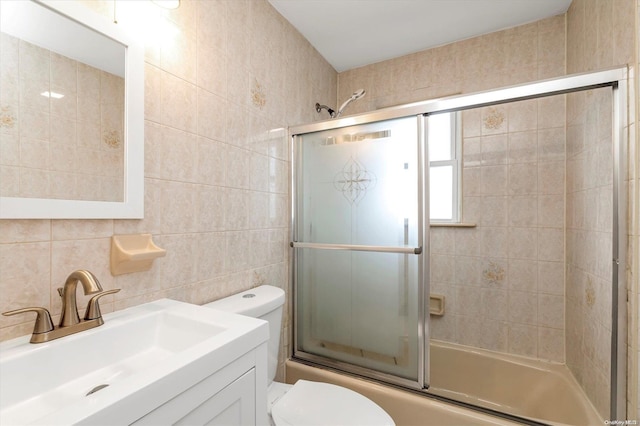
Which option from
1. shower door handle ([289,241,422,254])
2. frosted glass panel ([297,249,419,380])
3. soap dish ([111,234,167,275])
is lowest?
frosted glass panel ([297,249,419,380])

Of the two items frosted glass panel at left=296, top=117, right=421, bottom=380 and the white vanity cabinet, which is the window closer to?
frosted glass panel at left=296, top=117, right=421, bottom=380

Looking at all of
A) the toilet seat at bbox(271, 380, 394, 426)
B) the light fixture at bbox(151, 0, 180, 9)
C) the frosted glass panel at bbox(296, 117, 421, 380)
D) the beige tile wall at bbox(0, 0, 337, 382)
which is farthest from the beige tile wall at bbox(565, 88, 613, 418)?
the light fixture at bbox(151, 0, 180, 9)

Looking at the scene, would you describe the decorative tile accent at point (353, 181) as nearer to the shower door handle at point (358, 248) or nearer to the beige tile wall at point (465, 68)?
the shower door handle at point (358, 248)

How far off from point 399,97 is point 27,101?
211 centimetres

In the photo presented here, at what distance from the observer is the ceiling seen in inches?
66.6

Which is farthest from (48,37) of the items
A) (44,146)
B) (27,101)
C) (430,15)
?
(430,15)

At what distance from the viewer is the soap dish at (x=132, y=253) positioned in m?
0.95

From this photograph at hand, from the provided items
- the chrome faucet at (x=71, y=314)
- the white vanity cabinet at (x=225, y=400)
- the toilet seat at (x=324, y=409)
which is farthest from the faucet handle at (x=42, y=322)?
the toilet seat at (x=324, y=409)

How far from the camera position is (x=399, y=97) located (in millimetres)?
2283

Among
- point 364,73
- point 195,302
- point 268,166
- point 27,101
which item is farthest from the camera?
point 364,73

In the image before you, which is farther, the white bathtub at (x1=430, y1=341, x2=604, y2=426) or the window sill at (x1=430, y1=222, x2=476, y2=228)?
the window sill at (x1=430, y1=222, x2=476, y2=228)

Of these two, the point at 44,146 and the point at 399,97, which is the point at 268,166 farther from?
the point at 399,97

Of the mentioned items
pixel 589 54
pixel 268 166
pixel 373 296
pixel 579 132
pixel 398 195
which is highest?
pixel 589 54

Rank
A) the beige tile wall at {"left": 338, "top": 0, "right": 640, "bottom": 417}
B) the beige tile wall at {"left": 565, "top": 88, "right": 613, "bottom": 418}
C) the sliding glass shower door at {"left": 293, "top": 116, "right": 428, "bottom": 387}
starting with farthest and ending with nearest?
1. the sliding glass shower door at {"left": 293, "top": 116, "right": 428, "bottom": 387}
2. the beige tile wall at {"left": 565, "top": 88, "right": 613, "bottom": 418}
3. the beige tile wall at {"left": 338, "top": 0, "right": 640, "bottom": 417}
